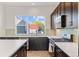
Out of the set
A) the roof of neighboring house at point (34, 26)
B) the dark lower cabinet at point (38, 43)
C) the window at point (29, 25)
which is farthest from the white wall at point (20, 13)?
the dark lower cabinet at point (38, 43)

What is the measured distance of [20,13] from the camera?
24.5ft

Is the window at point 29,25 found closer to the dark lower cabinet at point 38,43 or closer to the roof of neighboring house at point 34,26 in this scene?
the roof of neighboring house at point 34,26

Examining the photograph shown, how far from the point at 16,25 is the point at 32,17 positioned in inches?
36.1

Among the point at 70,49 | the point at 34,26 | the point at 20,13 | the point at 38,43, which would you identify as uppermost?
the point at 20,13

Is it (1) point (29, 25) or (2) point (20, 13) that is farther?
(1) point (29, 25)

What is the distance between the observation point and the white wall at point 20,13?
24.3ft

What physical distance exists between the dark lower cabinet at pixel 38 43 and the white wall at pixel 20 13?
2.21ft

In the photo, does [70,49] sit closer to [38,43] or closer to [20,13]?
[38,43]

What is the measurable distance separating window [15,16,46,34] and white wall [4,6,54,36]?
0.23 metres

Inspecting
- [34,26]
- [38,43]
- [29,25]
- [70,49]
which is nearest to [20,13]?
[29,25]

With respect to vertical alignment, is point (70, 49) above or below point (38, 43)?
above

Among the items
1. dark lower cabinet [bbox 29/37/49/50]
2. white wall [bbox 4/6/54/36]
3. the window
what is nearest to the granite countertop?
dark lower cabinet [bbox 29/37/49/50]

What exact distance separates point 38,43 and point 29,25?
1.20m

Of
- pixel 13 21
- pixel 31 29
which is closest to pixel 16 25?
pixel 13 21
